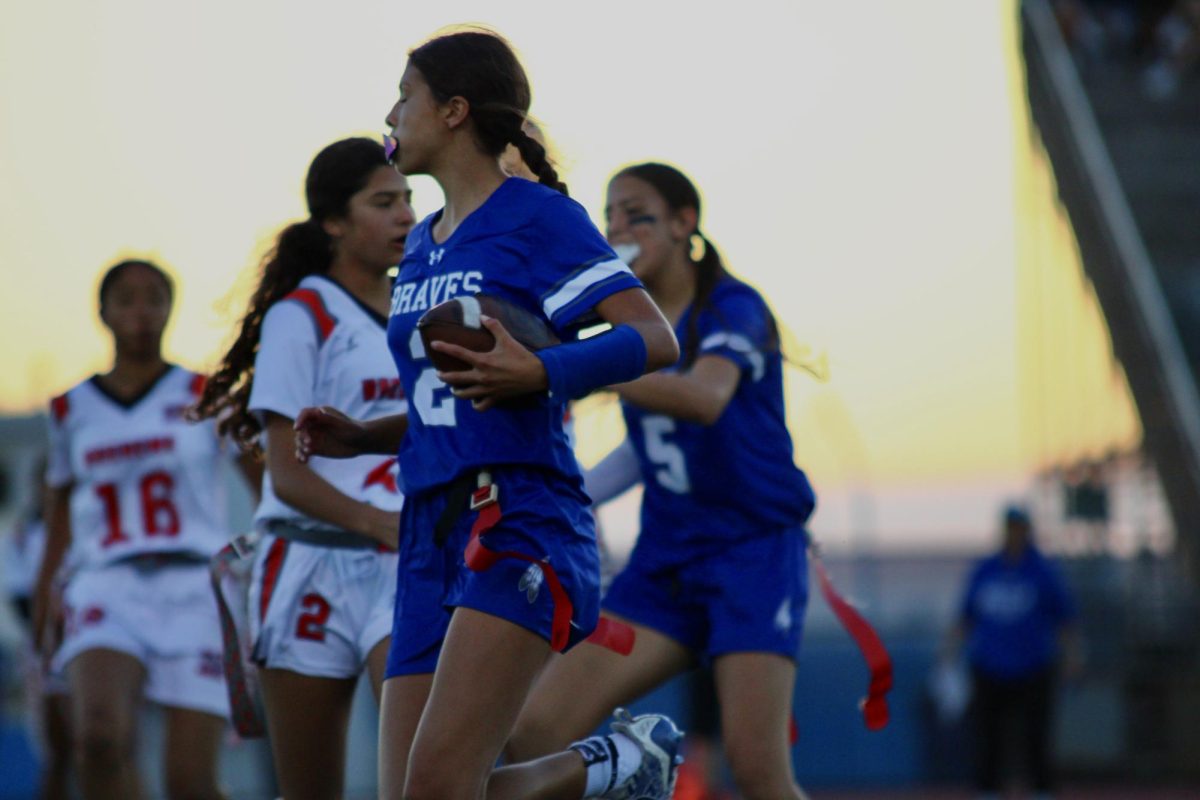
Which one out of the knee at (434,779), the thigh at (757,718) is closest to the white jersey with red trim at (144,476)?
the thigh at (757,718)

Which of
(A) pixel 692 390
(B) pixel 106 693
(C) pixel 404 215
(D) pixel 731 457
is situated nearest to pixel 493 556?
(A) pixel 692 390

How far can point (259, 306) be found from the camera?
18.7 feet

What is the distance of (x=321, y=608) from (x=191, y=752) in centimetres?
176

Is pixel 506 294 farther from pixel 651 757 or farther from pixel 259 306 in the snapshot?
pixel 259 306

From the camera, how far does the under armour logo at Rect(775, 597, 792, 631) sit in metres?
5.82

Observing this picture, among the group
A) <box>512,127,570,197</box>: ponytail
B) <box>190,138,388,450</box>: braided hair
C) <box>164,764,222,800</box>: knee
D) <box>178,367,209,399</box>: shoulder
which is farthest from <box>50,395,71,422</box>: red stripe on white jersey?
<box>512,127,570,197</box>: ponytail

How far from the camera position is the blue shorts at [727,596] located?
5.80 m

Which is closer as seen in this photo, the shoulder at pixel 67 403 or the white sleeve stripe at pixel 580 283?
the white sleeve stripe at pixel 580 283

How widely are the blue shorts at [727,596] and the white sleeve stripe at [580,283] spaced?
1.93m

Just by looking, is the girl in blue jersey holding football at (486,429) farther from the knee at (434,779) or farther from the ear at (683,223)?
the ear at (683,223)

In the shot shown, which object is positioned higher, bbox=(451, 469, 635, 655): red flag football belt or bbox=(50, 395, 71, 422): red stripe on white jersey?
bbox=(50, 395, 71, 422): red stripe on white jersey

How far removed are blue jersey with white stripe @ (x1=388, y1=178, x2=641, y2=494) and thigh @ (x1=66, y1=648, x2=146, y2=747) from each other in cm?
281

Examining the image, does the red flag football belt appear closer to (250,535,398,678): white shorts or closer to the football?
the football

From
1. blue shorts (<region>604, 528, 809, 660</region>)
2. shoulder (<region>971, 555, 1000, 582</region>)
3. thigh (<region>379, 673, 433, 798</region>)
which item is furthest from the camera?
shoulder (<region>971, 555, 1000, 582</region>)
